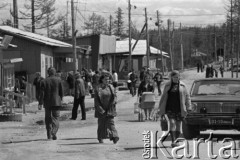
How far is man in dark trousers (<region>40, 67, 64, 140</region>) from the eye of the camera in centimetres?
1623

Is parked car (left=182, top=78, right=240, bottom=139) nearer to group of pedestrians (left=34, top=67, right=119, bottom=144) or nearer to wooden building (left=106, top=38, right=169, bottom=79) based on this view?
group of pedestrians (left=34, top=67, right=119, bottom=144)

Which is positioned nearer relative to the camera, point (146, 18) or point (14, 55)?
point (14, 55)

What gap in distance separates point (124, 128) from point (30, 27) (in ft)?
210

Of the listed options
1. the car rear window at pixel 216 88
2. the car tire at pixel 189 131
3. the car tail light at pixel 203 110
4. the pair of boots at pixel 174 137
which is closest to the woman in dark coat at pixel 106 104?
the pair of boots at pixel 174 137

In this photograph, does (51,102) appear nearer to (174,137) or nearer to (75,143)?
(75,143)

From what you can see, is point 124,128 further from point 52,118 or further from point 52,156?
point 52,156

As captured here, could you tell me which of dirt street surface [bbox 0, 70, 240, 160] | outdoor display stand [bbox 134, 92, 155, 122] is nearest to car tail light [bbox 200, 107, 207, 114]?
dirt street surface [bbox 0, 70, 240, 160]

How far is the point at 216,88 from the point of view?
17.3m

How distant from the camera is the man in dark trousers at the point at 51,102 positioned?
53.3ft

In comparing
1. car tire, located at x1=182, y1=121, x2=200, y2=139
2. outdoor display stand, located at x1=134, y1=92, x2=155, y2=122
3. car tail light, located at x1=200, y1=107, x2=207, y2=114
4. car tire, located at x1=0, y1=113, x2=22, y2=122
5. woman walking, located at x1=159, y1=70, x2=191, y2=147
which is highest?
woman walking, located at x1=159, y1=70, x2=191, y2=147

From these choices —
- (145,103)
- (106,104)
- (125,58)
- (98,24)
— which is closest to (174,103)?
(106,104)

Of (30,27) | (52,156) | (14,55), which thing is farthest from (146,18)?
(52,156)

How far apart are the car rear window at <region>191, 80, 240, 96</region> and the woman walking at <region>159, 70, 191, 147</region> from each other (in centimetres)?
335

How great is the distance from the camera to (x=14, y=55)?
41.2 metres
